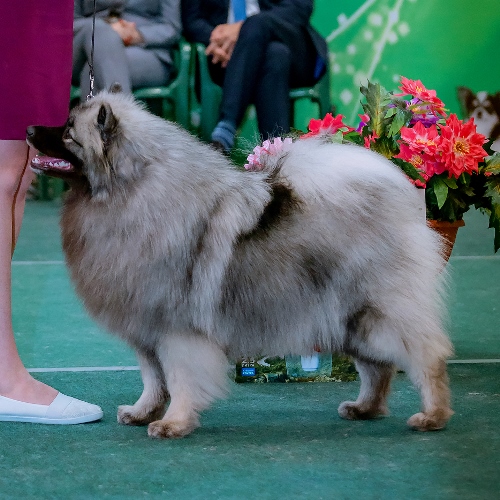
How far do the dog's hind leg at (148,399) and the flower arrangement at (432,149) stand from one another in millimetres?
756

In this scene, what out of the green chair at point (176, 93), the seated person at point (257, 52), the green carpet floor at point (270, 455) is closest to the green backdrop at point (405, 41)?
the seated person at point (257, 52)

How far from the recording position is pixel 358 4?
5734 millimetres

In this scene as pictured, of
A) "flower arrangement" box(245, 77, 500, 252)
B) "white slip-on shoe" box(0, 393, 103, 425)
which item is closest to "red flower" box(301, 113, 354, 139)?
"flower arrangement" box(245, 77, 500, 252)

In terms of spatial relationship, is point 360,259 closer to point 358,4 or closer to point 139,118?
point 139,118

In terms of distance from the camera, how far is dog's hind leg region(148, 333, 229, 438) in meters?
2.18

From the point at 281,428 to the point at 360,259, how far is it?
0.48 metres

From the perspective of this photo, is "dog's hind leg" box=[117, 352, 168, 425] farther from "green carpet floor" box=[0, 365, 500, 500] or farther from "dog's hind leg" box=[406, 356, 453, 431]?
"dog's hind leg" box=[406, 356, 453, 431]

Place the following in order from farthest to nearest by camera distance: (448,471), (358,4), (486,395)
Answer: (358,4)
(486,395)
(448,471)

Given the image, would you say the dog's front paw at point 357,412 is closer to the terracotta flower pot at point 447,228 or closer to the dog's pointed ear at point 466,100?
the terracotta flower pot at point 447,228


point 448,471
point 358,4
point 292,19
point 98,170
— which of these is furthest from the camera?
point 358,4

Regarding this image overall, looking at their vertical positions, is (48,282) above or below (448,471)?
below

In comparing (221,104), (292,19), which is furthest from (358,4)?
(221,104)

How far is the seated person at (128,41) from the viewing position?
5.42 metres

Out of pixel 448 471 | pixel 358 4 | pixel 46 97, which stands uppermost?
pixel 358 4
